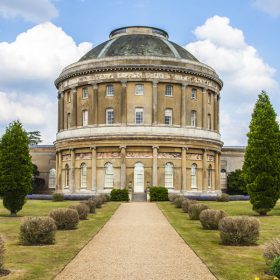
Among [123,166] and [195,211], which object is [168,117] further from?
[195,211]

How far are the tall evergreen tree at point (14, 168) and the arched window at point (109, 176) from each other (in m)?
22.2

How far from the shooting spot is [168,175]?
178 feet

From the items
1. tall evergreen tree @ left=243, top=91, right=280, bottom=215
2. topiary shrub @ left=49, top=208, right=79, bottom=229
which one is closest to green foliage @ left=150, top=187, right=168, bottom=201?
tall evergreen tree @ left=243, top=91, right=280, bottom=215

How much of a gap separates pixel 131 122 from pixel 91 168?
20.4 ft

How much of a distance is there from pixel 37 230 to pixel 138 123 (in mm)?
38131

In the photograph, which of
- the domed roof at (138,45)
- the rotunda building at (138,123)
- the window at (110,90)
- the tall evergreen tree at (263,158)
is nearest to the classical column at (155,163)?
the rotunda building at (138,123)

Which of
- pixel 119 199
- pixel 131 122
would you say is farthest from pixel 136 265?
pixel 131 122

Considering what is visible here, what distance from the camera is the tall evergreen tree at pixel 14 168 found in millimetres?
31078

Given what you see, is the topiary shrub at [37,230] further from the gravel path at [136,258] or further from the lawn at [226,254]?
the lawn at [226,254]

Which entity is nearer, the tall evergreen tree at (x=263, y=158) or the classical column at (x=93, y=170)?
the tall evergreen tree at (x=263, y=158)

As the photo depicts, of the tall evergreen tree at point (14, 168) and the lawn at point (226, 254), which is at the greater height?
the tall evergreen tree at point (14, 168)

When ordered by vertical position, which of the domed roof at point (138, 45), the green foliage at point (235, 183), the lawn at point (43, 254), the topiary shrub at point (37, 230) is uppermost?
the domed roof at point (138, 45)

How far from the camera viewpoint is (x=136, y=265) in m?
13.2

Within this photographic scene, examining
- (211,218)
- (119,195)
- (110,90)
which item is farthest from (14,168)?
(110,90)
